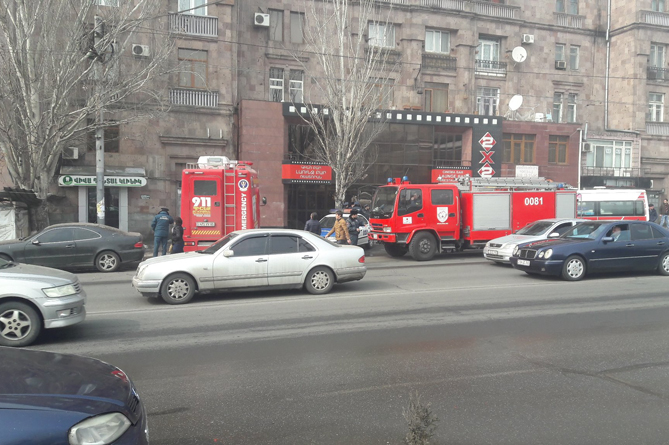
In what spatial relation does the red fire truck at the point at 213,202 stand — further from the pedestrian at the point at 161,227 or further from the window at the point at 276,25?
the window at the point at 276,25

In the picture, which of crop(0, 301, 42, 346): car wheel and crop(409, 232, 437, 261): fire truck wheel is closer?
crop(0, 301, 42, 346): car wheel

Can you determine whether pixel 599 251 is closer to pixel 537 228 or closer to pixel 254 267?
pixel 537 228

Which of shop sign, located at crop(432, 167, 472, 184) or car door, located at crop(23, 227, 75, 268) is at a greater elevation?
shop sign, located at crop(432, 167, 472, 184)

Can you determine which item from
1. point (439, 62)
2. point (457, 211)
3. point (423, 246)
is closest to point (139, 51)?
point (423, 246)

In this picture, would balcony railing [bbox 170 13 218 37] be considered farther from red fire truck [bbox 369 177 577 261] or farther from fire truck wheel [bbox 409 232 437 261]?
fire truck wheel [bbox 409 232 437 261]

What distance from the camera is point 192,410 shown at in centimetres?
482

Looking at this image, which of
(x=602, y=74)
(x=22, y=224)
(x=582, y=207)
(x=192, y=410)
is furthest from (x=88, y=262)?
(x=602, y=74)

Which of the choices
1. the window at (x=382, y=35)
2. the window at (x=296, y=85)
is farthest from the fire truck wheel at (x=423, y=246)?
the window at (x=382, y=35)

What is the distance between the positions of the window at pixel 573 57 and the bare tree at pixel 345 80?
1227 centimetres

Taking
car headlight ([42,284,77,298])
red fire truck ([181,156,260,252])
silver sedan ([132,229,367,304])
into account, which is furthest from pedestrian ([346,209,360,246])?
car headlight ([42,284,77,298])

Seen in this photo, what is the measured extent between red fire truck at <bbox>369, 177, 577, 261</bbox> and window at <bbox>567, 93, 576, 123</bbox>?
50.1 feet

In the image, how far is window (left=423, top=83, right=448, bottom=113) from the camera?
29109 mm

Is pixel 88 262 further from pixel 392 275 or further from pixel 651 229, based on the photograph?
pixel 651 229

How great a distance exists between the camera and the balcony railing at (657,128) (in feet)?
109
